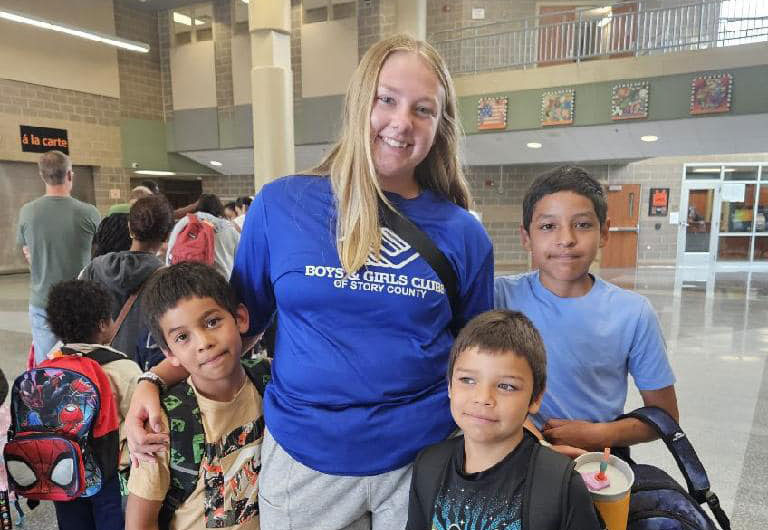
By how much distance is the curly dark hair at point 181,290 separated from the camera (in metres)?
1.26

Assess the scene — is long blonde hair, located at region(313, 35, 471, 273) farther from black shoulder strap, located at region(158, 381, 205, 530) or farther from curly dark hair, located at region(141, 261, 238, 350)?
black shoulder strap, located at region(158, 381, 205, 530)

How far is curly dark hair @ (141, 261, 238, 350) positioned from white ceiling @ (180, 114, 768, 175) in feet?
23.5

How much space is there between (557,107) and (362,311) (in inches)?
362

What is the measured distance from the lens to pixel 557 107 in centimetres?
912

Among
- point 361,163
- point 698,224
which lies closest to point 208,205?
point 361,163

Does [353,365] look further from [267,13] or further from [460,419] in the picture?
[267,13]

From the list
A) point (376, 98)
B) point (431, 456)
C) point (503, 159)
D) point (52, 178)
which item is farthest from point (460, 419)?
point (503, 159)

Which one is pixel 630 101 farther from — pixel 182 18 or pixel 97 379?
pixel 182 18

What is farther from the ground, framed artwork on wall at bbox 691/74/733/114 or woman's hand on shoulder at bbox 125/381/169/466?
framed artwork on wall at bbox 691/74/733/114

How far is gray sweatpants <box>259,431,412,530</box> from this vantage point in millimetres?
1058

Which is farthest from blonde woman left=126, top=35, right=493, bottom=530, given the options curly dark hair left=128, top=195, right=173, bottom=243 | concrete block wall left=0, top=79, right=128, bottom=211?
concrete block wall left=0, top=79, right=128, bottom=211

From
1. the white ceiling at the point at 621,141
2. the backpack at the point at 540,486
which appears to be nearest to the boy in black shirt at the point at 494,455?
the backpack at the point at 540,486

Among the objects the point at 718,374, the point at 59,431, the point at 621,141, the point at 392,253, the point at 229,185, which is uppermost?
the point at 621,141

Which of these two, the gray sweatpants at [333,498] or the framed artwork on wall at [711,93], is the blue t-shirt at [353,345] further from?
the framed artwork on wall at [711,93]
